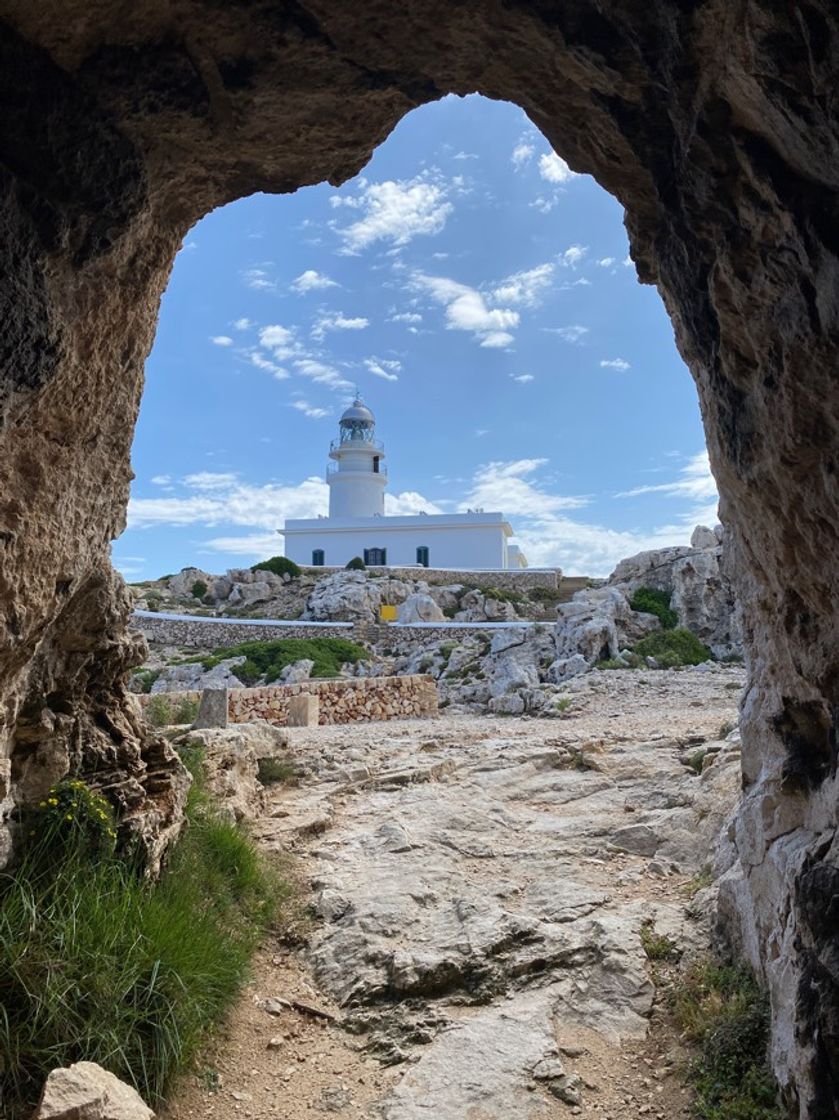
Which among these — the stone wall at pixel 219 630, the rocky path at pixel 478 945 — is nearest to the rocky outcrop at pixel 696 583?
the stone wall at pixel 219 630

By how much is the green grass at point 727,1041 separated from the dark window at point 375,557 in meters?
46.0

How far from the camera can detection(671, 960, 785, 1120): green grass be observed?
2.99 m

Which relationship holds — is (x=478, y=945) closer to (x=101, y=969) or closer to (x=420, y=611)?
(x=101, y=969)

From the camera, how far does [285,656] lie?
24.4m

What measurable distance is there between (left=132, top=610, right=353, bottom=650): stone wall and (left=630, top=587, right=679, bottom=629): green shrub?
12.5m

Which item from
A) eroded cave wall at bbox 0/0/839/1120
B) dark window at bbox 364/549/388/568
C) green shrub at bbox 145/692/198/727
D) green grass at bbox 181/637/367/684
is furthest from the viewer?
dark window at bbox 364/549/388/568

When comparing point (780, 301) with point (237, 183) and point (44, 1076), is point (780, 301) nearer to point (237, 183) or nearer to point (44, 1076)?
point (237, 183)

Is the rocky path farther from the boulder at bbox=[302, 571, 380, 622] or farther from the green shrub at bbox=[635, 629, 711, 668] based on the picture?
the boulder at bbox=[302, 571, 380, 622]

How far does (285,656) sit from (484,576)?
21.5 m

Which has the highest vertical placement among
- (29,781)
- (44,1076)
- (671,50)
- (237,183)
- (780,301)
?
(237,183)

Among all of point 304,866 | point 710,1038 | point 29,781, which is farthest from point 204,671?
point 710,1038

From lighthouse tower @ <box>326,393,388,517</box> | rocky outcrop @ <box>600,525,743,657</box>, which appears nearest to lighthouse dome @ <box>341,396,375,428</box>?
lighthouse tower @ <box>326,393,388,517</box>

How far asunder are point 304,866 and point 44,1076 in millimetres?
3089

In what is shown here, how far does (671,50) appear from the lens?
268 cm
